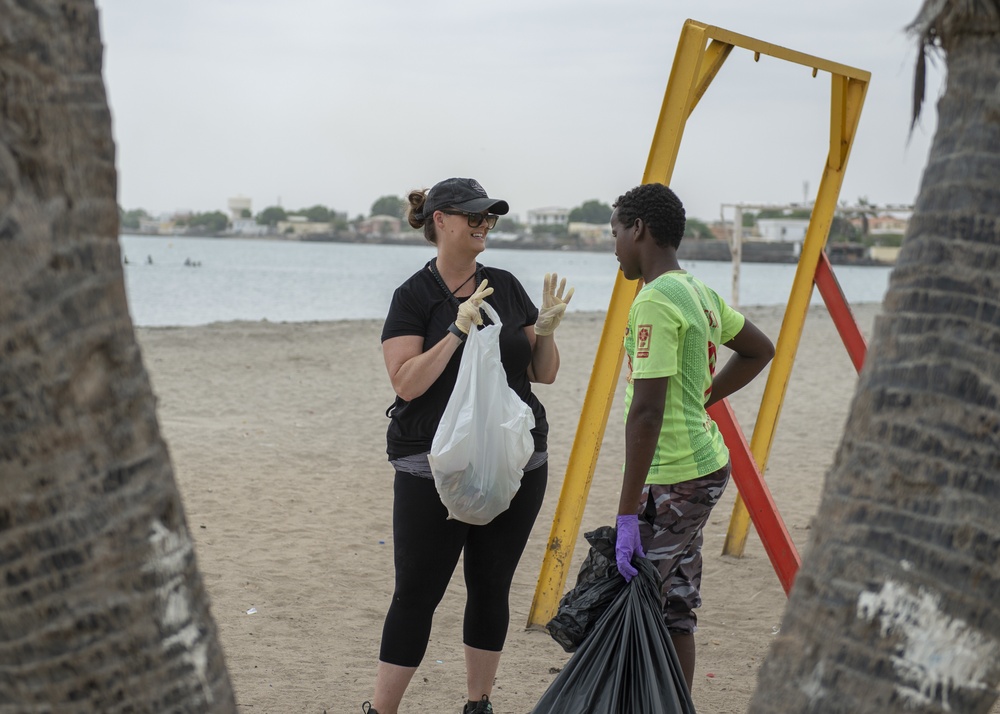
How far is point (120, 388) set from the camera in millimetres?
1583

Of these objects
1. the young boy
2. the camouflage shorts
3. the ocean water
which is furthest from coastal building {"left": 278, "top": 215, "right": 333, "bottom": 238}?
the camouflage shorts

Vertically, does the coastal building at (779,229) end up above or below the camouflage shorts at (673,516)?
below

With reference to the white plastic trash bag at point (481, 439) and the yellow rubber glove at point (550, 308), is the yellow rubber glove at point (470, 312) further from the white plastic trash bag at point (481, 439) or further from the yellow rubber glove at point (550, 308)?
the yellow rubber glove at point (550, 308)

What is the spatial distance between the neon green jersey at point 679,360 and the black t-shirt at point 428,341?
465mm

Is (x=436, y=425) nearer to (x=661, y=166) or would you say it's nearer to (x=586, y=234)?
(x=661, y=166)

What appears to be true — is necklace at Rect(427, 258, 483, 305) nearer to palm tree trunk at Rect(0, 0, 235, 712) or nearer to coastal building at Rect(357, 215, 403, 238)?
palm tree trunk at Rect(0, 0, 235, 712)

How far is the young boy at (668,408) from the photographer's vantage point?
10.1ft

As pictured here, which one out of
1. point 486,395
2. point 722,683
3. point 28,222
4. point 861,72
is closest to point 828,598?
point 28,222

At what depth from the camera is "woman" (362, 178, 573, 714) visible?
3.41 metres

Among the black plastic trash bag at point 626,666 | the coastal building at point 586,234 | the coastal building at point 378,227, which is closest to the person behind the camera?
the black plastic trash bag at point 626,666

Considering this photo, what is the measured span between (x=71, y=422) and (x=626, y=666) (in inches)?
80.0

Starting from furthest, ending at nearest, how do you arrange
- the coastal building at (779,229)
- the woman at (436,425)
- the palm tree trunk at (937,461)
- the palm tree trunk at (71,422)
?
the coastal building at (779,229)
the woman at (436,425)
the palm tree trunk at (937,461)
the palm tree trunk at (71,422)

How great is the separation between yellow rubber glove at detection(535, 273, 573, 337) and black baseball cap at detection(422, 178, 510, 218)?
15.8 inches

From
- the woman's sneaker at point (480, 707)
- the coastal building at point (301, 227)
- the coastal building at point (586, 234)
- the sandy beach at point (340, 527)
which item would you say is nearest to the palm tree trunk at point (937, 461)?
the woman's sneaker at point (480, 707)
